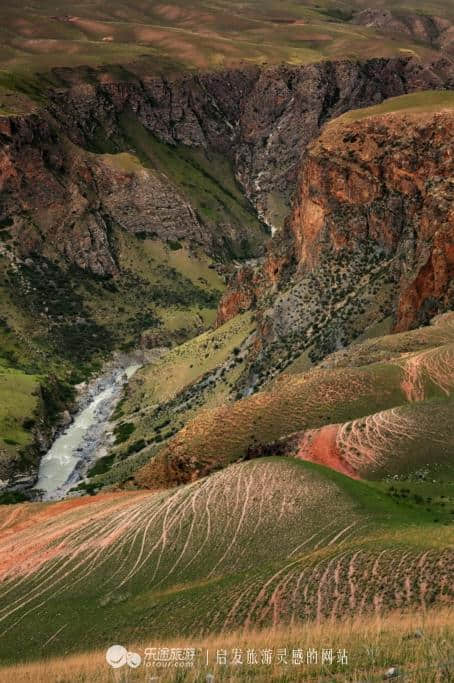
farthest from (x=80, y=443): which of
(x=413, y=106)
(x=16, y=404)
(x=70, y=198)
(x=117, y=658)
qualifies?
(x=70, y=198)

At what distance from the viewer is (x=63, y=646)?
632 inches

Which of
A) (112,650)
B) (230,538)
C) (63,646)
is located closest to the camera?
(112,650)

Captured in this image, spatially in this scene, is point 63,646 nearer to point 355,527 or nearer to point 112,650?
point 112,650

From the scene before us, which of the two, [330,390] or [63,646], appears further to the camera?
[330,390]

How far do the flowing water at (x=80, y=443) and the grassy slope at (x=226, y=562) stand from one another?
121ft

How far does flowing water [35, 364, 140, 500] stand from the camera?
6200 centimetres

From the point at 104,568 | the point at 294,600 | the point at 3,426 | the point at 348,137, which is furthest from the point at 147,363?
the point at 294,600

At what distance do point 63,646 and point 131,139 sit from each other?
16127 centimetres

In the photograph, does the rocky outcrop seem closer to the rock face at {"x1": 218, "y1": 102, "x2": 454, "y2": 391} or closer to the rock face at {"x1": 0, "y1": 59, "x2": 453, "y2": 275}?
the rock face at {"x1": 0, "y1": 59, "x2": 453, "y2": 275}

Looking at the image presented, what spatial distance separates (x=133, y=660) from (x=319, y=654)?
3094 millimetres

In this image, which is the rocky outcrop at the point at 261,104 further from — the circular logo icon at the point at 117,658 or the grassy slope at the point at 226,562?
the circular logo icon at the point at 117,658

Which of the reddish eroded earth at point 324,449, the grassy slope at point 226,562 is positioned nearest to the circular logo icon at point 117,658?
the grassy slope at point 226,562

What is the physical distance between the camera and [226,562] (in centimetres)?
1781

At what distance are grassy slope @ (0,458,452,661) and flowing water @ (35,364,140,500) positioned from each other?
36.8m
